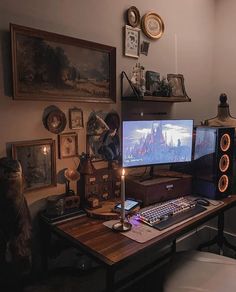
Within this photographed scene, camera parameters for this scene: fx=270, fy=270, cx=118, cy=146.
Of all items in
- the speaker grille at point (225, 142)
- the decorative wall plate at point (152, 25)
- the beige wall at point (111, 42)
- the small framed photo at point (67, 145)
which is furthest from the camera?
the decorative wall plate at point (152, 25)

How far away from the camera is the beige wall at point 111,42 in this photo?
4.54 feet

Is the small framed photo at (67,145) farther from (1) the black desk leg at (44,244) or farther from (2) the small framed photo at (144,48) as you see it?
(2) the small framed photo at (144,48)

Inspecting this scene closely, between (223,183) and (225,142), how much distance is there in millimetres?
284

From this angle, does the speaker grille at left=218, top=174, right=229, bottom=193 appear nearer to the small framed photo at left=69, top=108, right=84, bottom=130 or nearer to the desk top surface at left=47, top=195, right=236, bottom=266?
the desk top surface at left=47, top=195, right=236, bottom=266

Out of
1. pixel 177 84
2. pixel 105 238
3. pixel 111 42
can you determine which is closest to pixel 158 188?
pixel 105 238

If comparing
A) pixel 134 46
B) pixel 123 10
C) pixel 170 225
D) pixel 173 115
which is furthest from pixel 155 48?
pixel 170 225

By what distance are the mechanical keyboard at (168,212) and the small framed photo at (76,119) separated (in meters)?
0.64

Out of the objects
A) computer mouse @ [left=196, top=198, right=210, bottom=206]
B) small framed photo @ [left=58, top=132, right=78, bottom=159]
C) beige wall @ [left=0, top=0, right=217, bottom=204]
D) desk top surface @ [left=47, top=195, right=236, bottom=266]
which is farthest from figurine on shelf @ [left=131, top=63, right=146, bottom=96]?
desk top surface @ [left=47, top=195, right=236, bottom=266]

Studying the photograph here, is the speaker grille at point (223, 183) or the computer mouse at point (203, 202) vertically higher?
the speaker grille at point (223, 183)

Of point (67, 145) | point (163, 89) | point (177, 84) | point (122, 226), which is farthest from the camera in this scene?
point (177, 84)

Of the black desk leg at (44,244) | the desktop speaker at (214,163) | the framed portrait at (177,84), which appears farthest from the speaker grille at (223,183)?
the black desk leg at (44,244)

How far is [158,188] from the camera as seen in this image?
1.73 metres

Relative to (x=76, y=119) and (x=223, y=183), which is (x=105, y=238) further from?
(x=223, y=183)

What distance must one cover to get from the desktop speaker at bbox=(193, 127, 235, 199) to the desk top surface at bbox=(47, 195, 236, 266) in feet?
1.07
